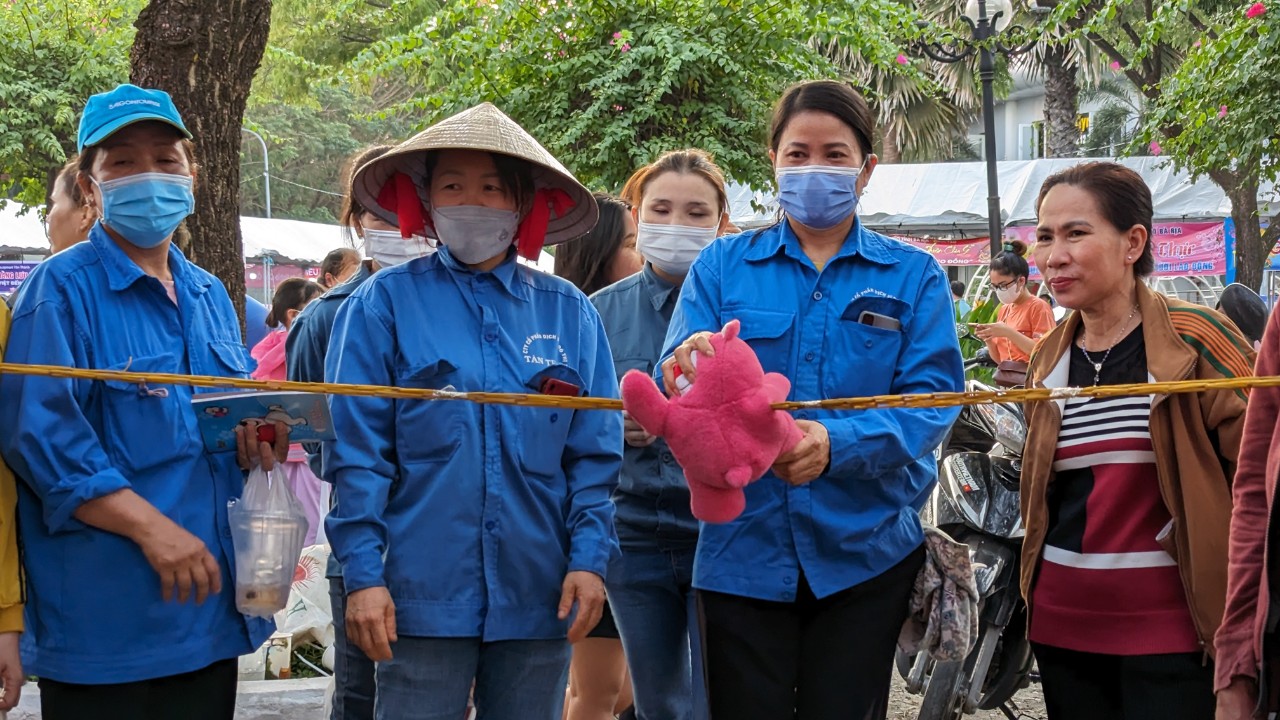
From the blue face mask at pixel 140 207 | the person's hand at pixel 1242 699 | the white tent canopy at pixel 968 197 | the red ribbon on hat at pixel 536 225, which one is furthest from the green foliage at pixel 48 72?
the person's hand at pixel 1242 699

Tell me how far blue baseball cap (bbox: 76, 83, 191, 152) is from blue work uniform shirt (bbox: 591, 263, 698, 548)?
51.5 inches

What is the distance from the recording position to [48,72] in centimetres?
1334

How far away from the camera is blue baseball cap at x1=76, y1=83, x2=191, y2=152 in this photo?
2.79 m

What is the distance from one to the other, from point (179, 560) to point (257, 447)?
0.29m

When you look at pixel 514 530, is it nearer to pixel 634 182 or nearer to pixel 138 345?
pixel 138 345

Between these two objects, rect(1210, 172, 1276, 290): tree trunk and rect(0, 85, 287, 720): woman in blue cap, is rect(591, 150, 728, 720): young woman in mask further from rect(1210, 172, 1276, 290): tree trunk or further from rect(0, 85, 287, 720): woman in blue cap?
rect(1210, 172, 1276, 290): tree trunk

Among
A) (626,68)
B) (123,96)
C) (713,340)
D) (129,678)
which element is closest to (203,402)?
(129,678)

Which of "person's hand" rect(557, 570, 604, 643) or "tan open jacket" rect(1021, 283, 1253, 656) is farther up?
"tan open jacket" rect(1021, 283, 1253, 656)

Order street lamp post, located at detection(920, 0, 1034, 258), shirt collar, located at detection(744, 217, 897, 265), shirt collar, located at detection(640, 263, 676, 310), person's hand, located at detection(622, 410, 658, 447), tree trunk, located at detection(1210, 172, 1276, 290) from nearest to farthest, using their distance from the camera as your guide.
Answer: shirt collar, located at detection(744, 217, 897, 265) < person's hand, located at detection(622, 410, 658, 447) < shirt collar, located at detection(640, 263, 676, 310) < street lamp post, located at detection(920, 0, 1034, 258) < tree trunk, located at detection(1210, 172, 1276, 290)

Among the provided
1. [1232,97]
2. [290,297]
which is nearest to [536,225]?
[290,297]

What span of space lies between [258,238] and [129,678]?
18.5m

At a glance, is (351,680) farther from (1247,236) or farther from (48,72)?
A: (1247,236)

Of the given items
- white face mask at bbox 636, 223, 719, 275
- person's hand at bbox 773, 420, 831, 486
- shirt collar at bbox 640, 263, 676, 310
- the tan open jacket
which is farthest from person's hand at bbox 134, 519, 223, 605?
the tan open jacket

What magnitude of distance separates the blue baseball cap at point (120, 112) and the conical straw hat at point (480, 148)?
47 cm
